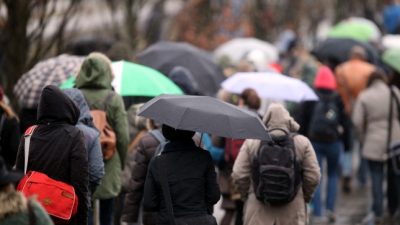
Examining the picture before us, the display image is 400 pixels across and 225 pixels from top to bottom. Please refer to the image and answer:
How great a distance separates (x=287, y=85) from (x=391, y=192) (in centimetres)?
256

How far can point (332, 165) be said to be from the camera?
14008mm

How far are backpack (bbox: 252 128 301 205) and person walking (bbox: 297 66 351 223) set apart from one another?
14.1ft

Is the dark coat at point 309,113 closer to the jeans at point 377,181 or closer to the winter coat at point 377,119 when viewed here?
the winter coat at point 377,119

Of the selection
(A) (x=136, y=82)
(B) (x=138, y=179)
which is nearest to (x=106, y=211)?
(B) (x=138, y=179)

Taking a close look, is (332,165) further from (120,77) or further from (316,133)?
(120,77)

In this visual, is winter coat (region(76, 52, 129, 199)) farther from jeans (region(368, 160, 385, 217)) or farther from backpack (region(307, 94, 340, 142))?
jeans (region(368, 160, 385, 217))

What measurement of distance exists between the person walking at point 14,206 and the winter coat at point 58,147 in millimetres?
1718

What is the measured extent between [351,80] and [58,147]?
849 centimetres

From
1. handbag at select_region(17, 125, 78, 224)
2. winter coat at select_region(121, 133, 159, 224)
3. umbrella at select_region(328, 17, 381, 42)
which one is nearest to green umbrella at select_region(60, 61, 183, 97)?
winter coat at select_region(121, 133, 159, 224)

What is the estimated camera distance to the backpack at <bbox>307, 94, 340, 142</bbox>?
1381 centimetres

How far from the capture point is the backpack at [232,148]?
1123 cm

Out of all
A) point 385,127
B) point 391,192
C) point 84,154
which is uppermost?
point 84,154

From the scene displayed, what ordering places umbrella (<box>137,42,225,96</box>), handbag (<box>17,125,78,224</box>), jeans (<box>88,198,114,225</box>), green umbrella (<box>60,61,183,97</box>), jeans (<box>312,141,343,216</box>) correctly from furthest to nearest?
umbrella (<box>137,42,225,96</box>) → jeans (<box>312,141,343,216</box>) → green umbrella (<box>60,61,183,97</box>) → jeans (<box>88,198,114,225</box>) → handbag (<box>17,125,78,224</box>)

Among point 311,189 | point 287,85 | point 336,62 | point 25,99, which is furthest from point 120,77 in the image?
point 336,62
